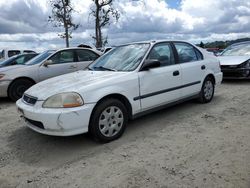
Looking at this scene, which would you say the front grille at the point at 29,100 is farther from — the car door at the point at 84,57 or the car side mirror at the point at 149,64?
the car door at the point at 84,57

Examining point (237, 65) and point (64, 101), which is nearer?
point (64, 101)

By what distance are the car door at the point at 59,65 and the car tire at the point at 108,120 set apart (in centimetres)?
422

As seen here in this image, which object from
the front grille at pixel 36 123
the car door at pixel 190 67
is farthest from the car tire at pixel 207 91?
the front grille at pixel 36 123

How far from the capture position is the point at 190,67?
534 cm

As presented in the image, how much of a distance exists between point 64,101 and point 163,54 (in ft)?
7.38

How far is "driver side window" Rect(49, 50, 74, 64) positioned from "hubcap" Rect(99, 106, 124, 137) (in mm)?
4483

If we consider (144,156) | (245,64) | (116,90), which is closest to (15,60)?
(116,90)

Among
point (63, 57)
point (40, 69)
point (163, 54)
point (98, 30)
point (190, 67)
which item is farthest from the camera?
point (98, 30)

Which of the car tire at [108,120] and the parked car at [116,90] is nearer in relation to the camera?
the parked car at [116,90]

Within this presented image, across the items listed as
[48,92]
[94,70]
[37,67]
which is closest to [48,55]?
[37,67]

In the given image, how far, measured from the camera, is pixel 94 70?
4.78 meters

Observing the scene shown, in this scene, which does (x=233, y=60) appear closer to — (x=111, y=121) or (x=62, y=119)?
(x=111, y=121)

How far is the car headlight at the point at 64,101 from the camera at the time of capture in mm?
3570

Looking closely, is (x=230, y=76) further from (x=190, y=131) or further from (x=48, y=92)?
(x=48, y=92)
